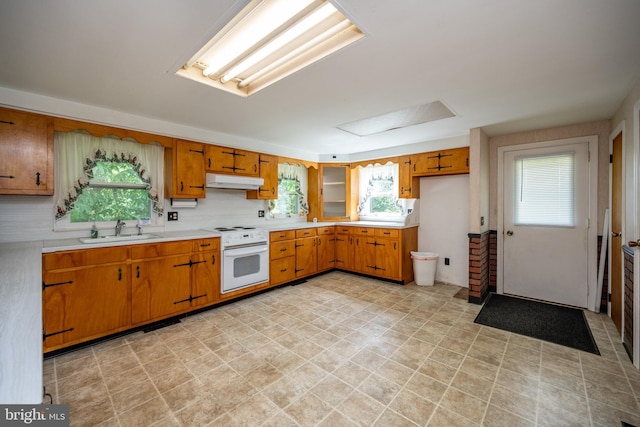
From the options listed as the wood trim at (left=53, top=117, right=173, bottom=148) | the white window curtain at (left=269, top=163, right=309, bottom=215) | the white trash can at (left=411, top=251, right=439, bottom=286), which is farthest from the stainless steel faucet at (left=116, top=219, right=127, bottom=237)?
the white trash can at (left=411, top=251, right=439, bottom=286)

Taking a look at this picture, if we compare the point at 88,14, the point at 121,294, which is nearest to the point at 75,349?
the point at 121,294

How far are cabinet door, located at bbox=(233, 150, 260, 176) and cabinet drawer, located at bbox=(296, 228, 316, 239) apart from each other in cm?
114

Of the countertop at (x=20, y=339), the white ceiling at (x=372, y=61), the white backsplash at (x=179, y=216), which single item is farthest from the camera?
the white backsplash at (x=179, y=216)

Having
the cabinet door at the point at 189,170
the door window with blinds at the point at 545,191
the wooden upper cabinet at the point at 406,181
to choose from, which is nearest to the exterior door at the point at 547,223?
the door window with blinds at the point at 545,191

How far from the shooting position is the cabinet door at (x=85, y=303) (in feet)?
7.60

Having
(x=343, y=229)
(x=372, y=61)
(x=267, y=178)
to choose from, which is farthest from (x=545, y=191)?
(x=267, y=178)

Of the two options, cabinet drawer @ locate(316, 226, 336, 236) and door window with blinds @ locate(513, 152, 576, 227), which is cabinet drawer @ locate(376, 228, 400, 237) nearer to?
cabinet drawer @ locate(316, 226, 336, 236)

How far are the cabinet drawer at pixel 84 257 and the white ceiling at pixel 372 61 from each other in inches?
56.3

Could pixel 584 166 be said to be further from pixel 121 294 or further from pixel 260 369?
pixel 121 294

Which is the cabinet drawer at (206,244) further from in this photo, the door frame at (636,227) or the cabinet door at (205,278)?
the door frame at (636,227)

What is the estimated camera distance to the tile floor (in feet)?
5.55

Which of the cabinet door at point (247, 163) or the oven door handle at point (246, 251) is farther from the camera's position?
the cabinet door at point (247, 163)

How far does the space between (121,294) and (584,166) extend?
548cm

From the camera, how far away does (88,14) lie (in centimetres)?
147
